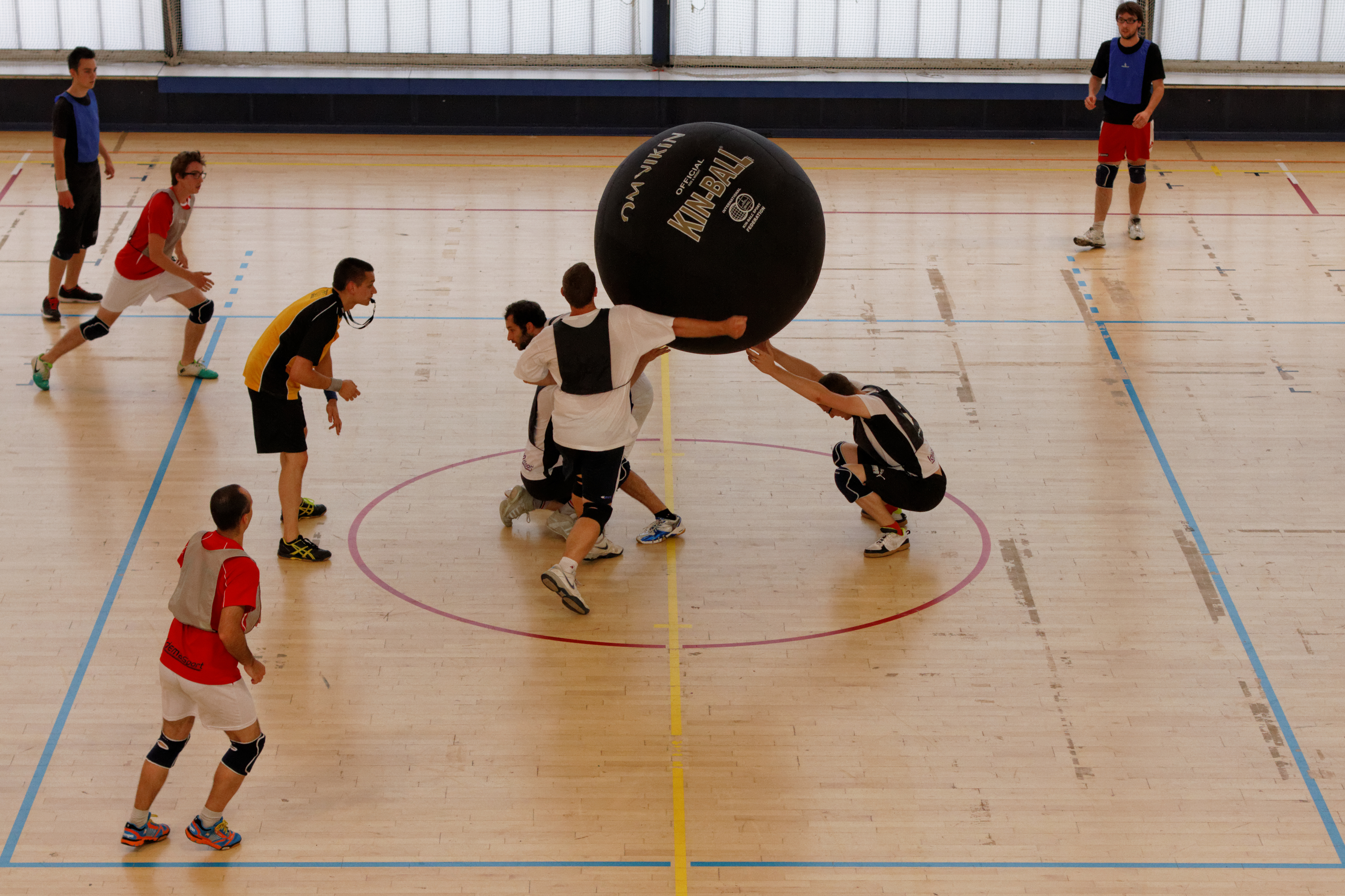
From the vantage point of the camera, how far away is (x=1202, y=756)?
5.58 metres

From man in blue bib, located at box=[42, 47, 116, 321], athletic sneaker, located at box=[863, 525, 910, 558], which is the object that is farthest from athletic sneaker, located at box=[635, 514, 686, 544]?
man in blue bib, located at box=[42, 47, 116, 321]

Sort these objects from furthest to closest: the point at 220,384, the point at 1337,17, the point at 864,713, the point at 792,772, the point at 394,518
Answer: the point at 1337,17
the point at 220,384
the point at 394,518
the point at 864,713
the point at 792,772

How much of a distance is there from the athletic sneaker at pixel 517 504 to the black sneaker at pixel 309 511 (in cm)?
93

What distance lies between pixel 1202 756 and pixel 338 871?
324cm

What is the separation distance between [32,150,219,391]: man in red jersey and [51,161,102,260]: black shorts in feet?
3.45

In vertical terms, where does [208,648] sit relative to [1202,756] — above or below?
above

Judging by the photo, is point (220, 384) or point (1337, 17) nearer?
point (220, 384)

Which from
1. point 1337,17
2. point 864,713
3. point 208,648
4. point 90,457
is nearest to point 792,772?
point 864,713

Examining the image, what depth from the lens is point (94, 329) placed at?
8.72 metres

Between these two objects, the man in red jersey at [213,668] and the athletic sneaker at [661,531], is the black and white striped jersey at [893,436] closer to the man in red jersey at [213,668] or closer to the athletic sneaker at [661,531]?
the athletic sneaker at [661,531]

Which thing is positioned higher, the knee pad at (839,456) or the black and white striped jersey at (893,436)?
the black and white striped jersey at (893,436)

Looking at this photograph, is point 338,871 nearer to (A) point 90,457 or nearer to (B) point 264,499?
(B) point 264,499

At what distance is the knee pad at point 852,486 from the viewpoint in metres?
7.11

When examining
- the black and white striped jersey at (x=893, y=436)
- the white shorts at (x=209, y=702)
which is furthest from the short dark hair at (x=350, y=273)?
the black and white striped jersey at (x=893, y=436)
